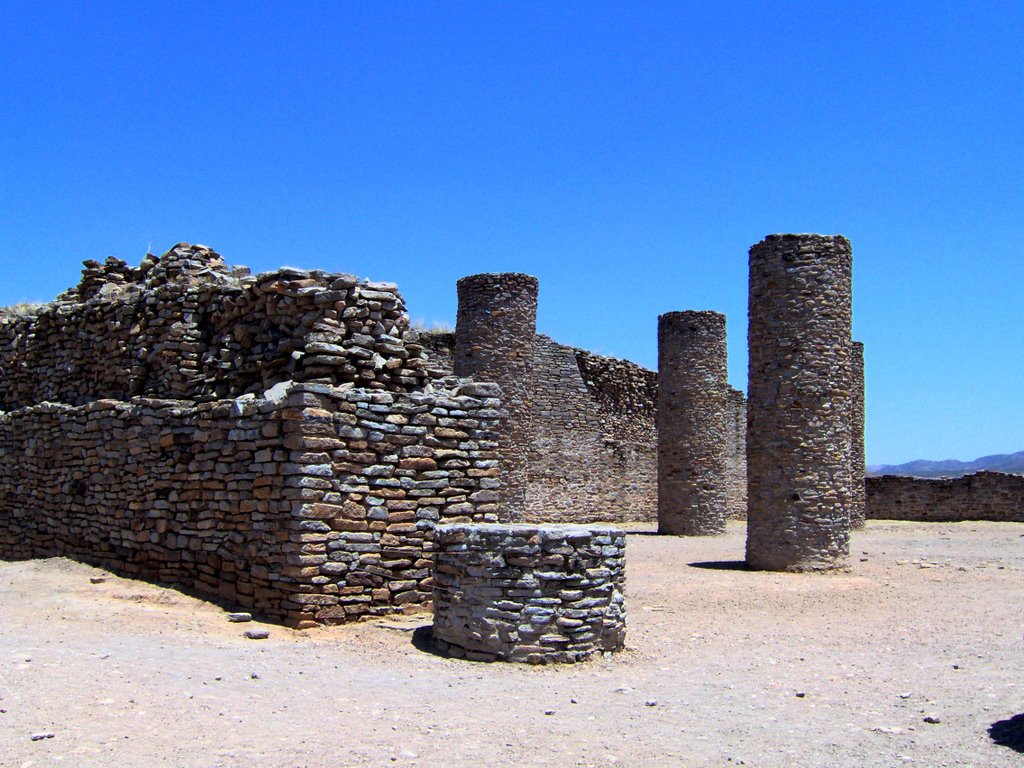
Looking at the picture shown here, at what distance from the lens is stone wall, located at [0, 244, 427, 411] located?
9.16m

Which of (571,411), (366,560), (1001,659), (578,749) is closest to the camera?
(578,749)

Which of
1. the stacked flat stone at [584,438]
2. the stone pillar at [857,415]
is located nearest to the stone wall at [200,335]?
the stacked flat stone at [584,438]

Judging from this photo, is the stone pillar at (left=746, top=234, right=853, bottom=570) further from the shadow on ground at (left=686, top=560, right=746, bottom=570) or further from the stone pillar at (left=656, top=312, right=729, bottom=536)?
the stone pillar at (left=656, top=312, right=729, bottom=536)

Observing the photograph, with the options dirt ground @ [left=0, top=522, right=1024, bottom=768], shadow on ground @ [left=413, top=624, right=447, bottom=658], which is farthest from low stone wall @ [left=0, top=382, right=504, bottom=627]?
shadow on ground @ [left=413, top=624, right=447, bottom=658]

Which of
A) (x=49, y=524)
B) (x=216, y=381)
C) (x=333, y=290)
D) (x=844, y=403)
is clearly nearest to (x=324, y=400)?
(x=333, y=290)

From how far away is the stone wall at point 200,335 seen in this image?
30.0ft

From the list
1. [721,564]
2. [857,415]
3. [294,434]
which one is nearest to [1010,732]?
[294,434]

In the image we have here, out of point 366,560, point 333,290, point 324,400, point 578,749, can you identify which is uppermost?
point 333,290

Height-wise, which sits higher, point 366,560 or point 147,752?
point 366,560

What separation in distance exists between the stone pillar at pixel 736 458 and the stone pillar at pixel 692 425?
27.6 feet

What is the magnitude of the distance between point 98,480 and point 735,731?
8.02 metres

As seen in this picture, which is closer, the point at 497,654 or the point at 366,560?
the point at 497,654

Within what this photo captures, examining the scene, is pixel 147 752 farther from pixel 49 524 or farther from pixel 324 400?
pixel 49 524

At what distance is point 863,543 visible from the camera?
67.0 ft
